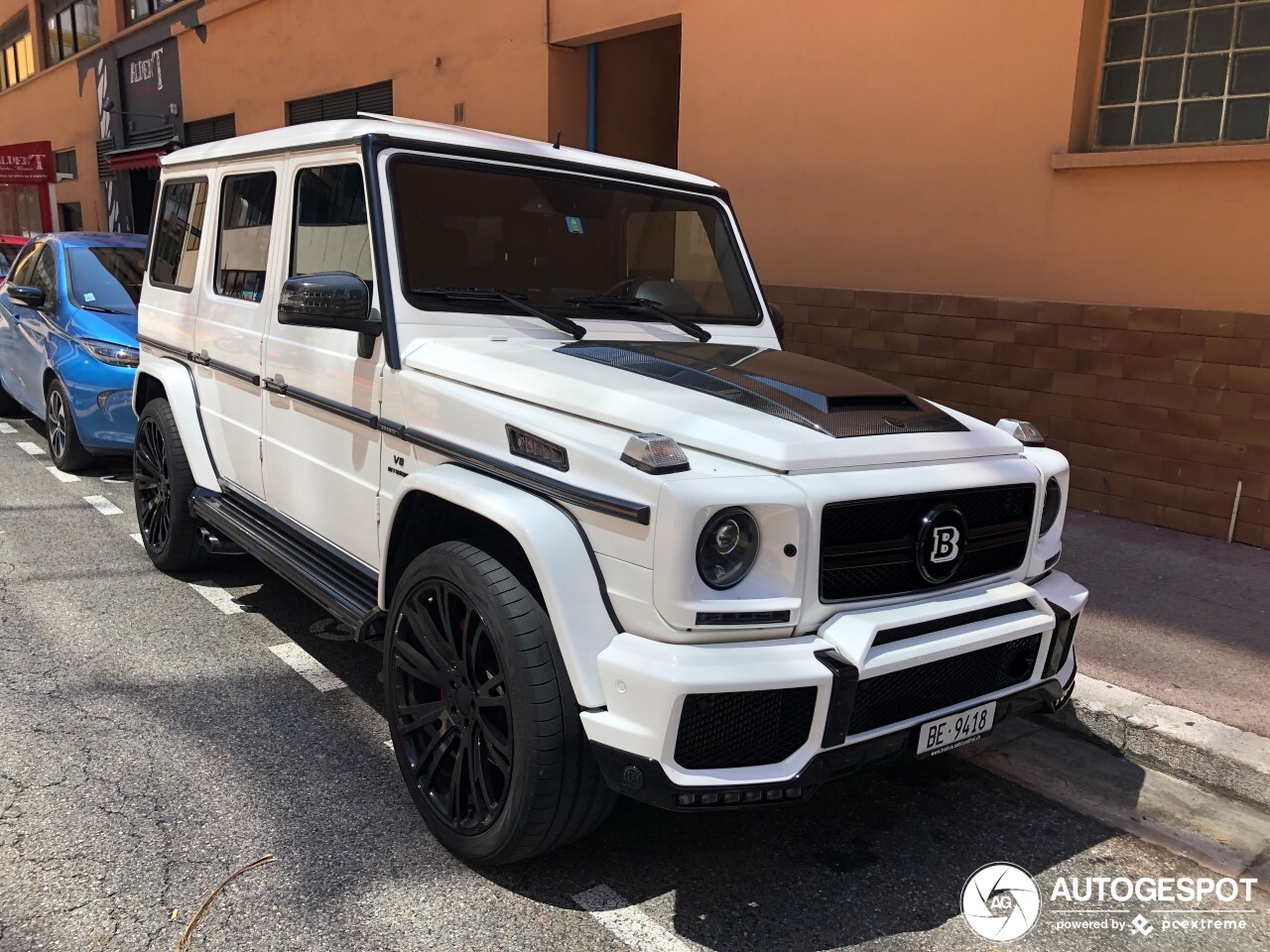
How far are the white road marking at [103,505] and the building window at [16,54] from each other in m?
25.2

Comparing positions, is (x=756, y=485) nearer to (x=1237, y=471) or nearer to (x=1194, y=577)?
(x=1194, y=577)

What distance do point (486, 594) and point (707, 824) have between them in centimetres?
114

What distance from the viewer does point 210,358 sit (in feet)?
15.5

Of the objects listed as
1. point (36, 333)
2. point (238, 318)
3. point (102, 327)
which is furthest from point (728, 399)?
point (36, 333)

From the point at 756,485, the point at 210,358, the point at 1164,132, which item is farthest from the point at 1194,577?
the point at 210,358

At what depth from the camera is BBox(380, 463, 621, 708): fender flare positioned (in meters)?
2.50

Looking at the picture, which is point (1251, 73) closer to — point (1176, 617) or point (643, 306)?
point (1176, 617)

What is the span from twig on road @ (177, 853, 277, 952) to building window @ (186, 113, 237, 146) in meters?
16.1

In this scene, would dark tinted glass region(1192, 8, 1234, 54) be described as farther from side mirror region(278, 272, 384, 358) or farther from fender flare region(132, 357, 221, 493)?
fender flare region(132, 357, 221, 493)

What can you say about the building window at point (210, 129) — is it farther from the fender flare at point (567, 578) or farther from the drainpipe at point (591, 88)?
the fender flare at point (567, 578)

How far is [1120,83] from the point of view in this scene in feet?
20.7

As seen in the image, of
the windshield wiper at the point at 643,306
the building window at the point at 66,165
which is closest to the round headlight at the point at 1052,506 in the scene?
the windshield wiper at the point at 643,306

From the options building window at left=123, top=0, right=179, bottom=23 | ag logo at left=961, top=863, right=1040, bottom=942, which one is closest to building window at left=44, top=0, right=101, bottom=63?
building window at left=123, top=0, right=179, bottom=23

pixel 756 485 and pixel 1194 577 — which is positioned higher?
pixel 756 485
